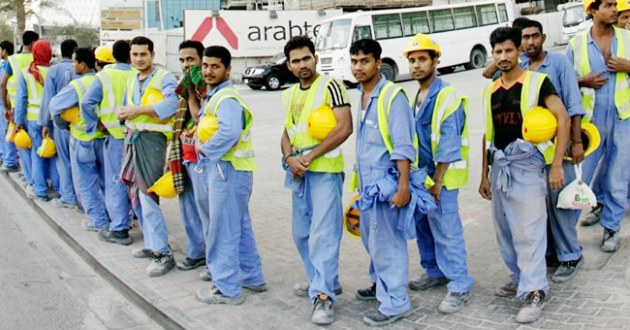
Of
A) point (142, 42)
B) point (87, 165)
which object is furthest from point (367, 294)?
point (87, 165)

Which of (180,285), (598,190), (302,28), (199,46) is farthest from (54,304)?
(302,28)

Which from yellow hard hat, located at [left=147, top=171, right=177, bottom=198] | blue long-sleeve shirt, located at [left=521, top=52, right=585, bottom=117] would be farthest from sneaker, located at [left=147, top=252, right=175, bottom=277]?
blue long-sleeve shirt, located at [left=521, top=52, right=585, bottom=117]

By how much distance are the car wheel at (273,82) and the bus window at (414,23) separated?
5176mm

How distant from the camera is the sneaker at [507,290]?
4.27 metres

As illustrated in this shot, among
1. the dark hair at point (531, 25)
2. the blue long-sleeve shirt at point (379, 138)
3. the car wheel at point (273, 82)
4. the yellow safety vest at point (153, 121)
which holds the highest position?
the car wheel at point (273, 82)

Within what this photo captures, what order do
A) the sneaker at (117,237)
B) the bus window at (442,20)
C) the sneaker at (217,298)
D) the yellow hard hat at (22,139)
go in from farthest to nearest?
the bus window at (442,20) → the yellow hard hat at (22,139) → the sneaker at (117,237) → the sneaker at (217,298)

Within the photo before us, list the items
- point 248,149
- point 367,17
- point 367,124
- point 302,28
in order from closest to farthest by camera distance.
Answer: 1. point 367,124
2. point 248,149
3. point 367,17
4. point 302,28

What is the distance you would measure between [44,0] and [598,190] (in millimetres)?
35078

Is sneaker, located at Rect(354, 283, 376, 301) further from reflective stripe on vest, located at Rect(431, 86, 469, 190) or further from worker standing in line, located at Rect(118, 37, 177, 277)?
worker standing in line, located at Rect(118, 37, 177, 277)

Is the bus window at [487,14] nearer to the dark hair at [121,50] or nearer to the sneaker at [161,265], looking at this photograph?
the dark hair at [121,50]

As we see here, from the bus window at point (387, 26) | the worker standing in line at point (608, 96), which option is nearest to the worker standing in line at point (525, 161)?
the worker standing in line at point (608, 96)

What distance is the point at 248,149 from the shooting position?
450 centimetres

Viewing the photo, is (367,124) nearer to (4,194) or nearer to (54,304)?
(54,304)

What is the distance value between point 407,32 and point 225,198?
1945cm
